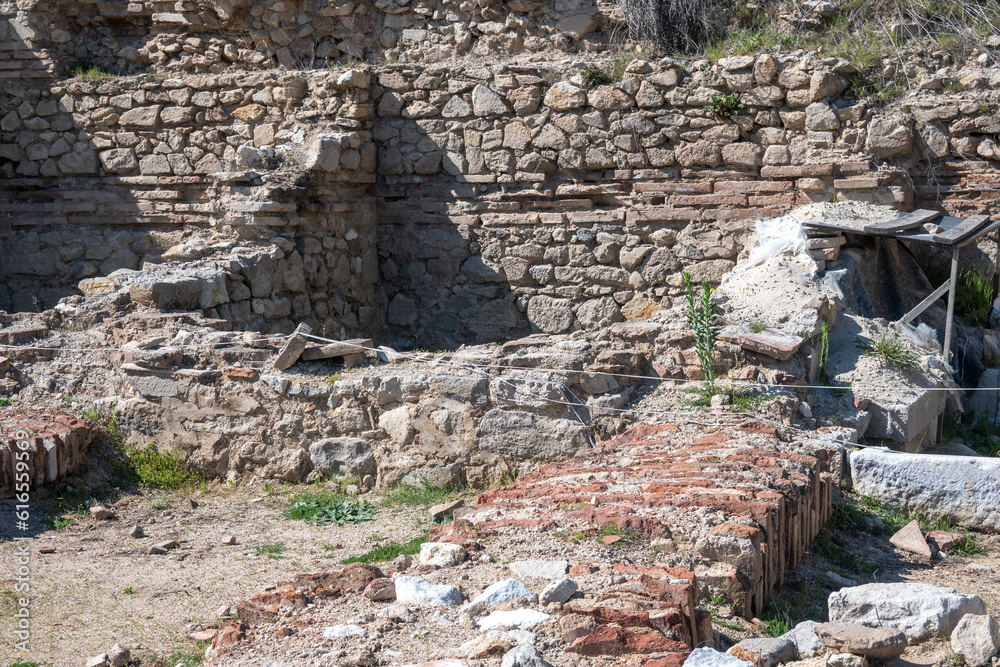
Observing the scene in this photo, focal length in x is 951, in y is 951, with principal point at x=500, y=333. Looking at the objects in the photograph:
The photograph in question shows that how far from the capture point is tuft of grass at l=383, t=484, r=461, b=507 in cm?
492

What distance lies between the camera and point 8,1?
9023 mm

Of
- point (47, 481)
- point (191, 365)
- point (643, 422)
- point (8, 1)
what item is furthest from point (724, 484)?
point (8, 1)

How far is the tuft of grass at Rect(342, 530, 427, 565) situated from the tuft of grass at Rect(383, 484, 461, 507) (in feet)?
1.88

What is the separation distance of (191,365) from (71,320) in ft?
3.63

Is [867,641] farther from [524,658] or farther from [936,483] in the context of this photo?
[936,483]

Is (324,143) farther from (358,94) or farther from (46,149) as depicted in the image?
(46,149)

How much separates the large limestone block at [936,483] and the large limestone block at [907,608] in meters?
1.54

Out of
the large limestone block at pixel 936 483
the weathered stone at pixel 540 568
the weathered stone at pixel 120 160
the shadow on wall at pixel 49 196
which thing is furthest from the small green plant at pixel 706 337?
the weathered stone at pixel 120 160

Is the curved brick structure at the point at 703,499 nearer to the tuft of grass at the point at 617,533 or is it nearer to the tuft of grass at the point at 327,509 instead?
the tuft of grass at the point at 617,533

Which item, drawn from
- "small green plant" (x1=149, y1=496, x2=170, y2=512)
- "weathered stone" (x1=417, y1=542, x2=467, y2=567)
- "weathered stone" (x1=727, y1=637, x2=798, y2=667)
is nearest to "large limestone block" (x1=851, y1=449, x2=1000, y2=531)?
"weathered stone" (x1=727, y1=637, x2=798, y2=667)

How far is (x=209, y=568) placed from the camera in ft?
13.9

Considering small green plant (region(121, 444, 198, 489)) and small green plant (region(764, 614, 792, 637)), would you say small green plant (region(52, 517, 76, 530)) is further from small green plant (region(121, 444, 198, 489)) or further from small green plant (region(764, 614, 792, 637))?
small green plant (region(764, 614, 792, 637))

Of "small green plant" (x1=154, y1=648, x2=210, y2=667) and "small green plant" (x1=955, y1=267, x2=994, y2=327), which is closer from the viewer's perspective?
"small green plant" (x1=154, y1=648, x2=210, y2=667)

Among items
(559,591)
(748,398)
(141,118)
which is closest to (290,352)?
(748,398)
